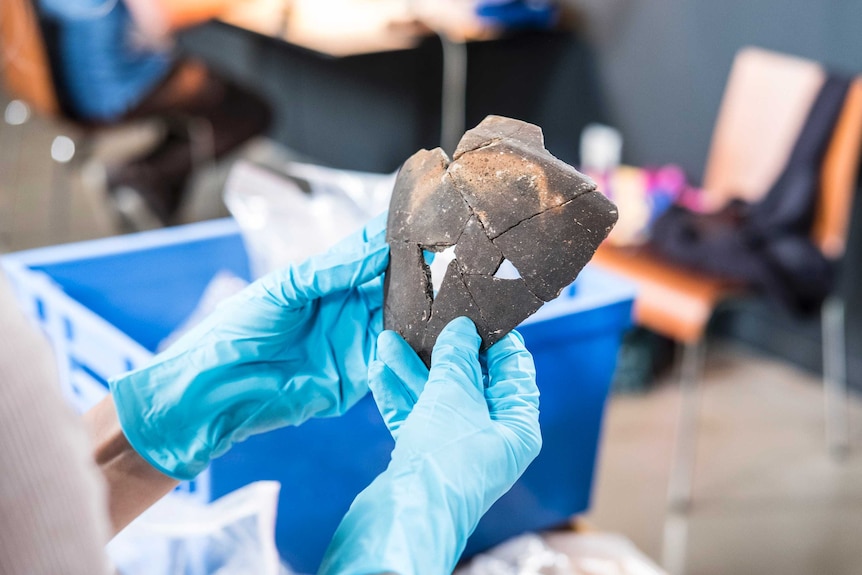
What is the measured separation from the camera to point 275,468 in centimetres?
90

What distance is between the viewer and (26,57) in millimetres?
2389

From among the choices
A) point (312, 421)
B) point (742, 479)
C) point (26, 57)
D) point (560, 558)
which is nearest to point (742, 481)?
point (742, 479)

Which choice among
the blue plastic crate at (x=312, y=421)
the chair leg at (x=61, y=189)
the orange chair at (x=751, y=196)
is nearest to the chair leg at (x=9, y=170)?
the chair leg at (x=61, y=189)

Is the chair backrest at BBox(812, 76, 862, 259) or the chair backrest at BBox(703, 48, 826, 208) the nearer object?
the chair backrest at BBox(812, 76, 862, 259)

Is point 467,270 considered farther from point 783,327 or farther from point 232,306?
point 783,327

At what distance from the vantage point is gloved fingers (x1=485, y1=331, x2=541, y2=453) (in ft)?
2.20

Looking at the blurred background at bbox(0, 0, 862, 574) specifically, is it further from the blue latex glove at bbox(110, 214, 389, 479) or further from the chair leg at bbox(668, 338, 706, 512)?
the blue latex glove at bbox(110, 214, 389, 479)

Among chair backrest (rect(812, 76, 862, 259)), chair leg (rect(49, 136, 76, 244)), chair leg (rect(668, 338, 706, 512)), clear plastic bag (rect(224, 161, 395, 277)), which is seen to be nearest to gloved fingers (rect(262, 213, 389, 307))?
clear plastic bag (rect(224, 161, 395, 277))

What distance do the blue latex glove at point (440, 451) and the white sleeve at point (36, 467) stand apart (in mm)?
213

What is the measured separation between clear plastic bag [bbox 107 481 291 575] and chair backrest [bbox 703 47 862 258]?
1.61m

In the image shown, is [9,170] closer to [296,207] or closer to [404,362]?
[296,207]

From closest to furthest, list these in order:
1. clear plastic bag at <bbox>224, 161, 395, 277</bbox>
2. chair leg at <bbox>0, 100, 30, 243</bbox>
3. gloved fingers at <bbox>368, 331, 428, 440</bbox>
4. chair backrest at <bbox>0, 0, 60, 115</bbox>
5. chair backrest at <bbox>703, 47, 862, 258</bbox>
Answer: gloved fingers at <bbox>368, 331, 428, 440</bbox>, clear plastic bag at <bbox>224, 161, 395, 277</bbox>, chair backrest at <bbox>703, 47, 862, 258</bbox>, chair backrest at <bbox>0, 0, 60, 115</bbox>, chair leg at <bbox>0, 100, 30, 243</bbox>

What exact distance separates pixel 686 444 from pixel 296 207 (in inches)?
47.2

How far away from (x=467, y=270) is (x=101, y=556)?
1.23 feet
